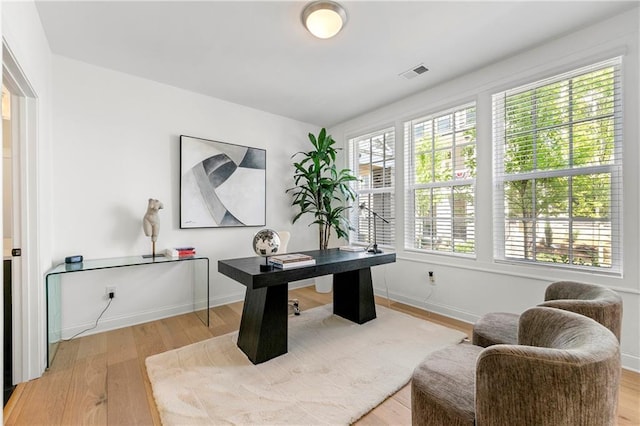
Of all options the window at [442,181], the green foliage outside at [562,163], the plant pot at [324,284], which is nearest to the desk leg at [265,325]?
the plant pot at [324,284]

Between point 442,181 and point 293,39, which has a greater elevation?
point 293,39

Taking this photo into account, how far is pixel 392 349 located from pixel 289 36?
2.69 m

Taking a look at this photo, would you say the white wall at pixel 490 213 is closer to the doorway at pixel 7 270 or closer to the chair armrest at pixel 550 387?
the chair armrest at pixel 550 387

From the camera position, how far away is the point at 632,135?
6.76 feet

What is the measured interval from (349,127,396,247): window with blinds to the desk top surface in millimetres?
1054

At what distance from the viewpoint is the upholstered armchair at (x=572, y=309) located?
1.37 metres

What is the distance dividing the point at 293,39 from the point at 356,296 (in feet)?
7.95

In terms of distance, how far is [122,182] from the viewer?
113 inches

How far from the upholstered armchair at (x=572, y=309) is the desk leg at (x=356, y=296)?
1.22 metres

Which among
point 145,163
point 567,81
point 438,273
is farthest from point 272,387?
point 567,81

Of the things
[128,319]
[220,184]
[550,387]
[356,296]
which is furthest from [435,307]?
[128,319]

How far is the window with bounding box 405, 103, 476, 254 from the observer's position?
3055 mm

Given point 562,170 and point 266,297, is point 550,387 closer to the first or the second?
point 266,297

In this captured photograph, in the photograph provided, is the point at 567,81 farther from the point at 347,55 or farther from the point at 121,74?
the point at 121,74
